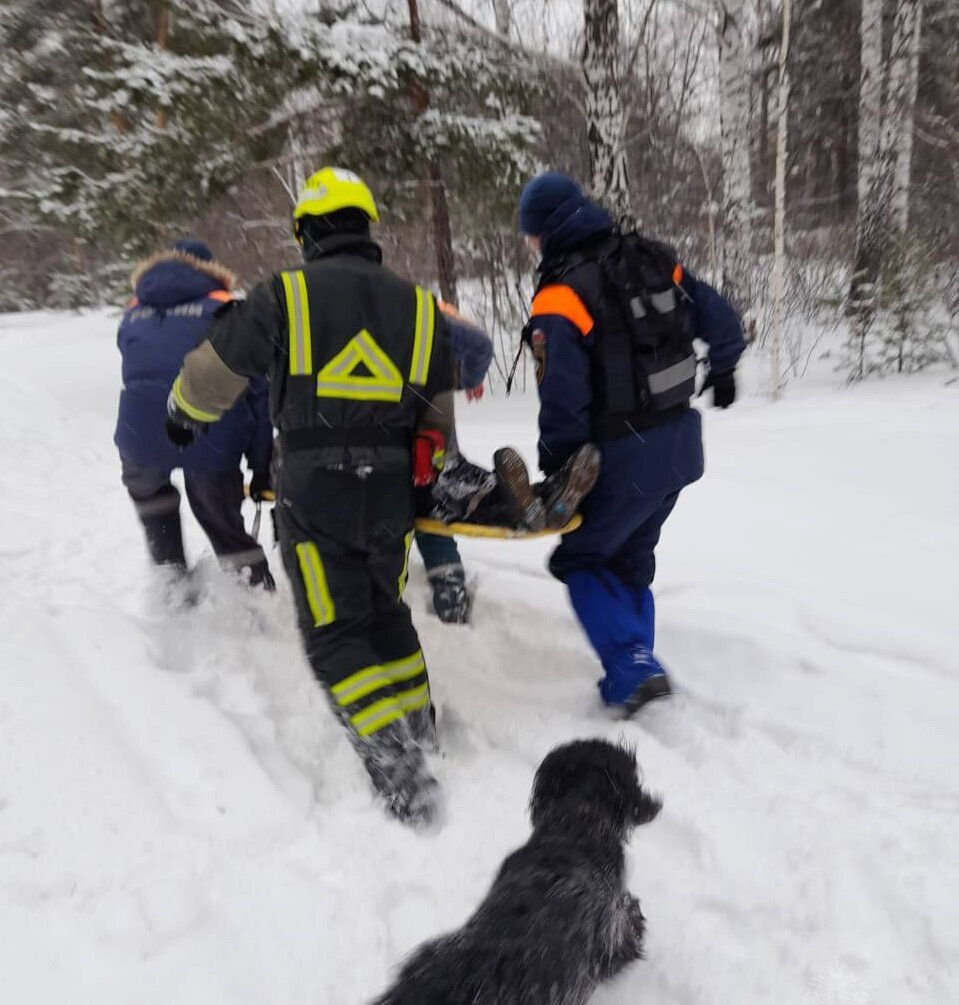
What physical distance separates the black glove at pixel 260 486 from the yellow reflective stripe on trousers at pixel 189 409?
0.74m

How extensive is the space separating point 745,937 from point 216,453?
2.68m

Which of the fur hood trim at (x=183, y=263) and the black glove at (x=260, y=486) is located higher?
the fur hood trim at (x=183, y=263)

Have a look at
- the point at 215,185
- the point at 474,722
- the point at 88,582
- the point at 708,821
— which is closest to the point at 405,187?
the point at 215,185

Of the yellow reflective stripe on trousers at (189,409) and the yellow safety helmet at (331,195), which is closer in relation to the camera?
the yellow safety helmet at (331,195)

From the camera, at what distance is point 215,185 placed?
330 inches

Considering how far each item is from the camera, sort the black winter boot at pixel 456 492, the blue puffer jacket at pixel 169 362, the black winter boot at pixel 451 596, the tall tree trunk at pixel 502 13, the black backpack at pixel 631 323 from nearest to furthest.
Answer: the black backpack at pixel 631 323 → the black winter boot at pixel 456 492 → the blue puffer jacket at pixel 169 362 → the black winter boot at pixel 451 596 → the tall tree trunk at pixel 502 13

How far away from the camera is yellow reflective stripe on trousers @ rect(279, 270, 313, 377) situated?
2.12 metres

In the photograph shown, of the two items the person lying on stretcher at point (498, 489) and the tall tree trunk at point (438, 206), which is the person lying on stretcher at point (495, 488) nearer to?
the person lying on stretcher at point (498, 489)

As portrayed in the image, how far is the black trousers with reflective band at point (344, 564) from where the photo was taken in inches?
89.2

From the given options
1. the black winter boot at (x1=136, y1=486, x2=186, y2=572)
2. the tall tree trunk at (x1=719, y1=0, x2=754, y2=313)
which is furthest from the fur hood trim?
the tall tree trunk at (x1=719, y1=0, x2=754, y2=313)

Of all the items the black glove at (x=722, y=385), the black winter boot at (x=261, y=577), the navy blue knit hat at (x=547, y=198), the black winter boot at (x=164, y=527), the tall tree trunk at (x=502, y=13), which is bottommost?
the black winter boot at (x=261, y=577)

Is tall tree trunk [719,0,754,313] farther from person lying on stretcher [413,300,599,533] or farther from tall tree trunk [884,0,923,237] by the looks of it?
person lying on stretcher [413,300,599,533]

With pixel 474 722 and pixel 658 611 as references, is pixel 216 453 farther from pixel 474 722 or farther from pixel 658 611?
pixel 658 611

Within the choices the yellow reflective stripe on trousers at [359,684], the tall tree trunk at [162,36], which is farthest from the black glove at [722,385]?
the tall tree trunk at [162,36]
